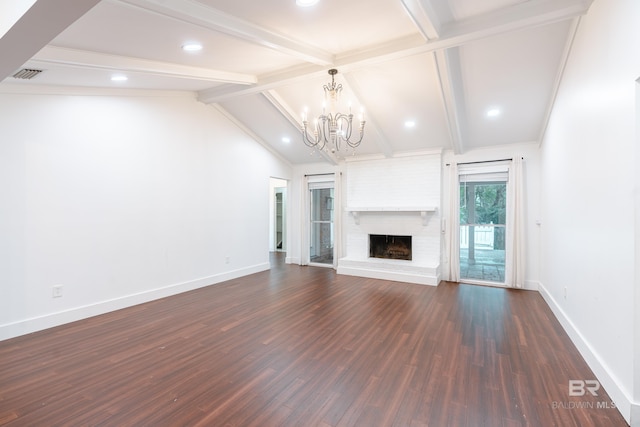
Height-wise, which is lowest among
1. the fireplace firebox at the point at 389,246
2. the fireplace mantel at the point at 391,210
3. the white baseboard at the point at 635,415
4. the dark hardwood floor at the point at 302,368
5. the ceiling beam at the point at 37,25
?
the dark hardwood floor at the point at 302,368

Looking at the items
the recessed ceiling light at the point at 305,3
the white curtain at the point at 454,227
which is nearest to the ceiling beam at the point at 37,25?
the recessed ceiling light at the point at 305,3

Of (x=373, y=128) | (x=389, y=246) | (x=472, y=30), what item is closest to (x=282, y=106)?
(x=373, y=128)

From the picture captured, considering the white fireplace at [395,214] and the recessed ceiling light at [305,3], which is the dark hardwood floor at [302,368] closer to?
the white fireplace at [395,214]

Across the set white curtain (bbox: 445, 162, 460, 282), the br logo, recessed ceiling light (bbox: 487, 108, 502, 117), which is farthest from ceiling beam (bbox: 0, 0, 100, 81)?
white curtain (bbox: 445, 162, 460, 282)

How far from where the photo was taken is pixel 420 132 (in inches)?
207

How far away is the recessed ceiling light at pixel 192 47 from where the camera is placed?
2950 millimetres

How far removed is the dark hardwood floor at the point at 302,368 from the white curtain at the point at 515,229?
1060 mm

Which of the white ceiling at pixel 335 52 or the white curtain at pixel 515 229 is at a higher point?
the white ceiling at pixel 335 52

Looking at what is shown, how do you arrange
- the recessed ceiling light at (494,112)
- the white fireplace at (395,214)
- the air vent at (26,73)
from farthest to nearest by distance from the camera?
the white fireplace at (395,214) → the recessed ceiling light at (494,112) → the air vent at (26,73)

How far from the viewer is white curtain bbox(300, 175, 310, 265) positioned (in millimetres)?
7375

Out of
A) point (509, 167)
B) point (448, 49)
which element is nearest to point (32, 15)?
Result: point (448, 49)

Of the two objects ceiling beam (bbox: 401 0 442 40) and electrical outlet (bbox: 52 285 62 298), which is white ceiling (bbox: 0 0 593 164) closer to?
ceiling beam (bbox: 401 0 442 40)

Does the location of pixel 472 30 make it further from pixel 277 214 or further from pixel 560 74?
pixel 277 214

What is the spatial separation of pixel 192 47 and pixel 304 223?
16.0 feet
